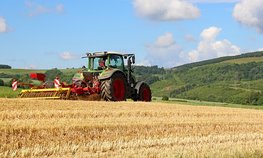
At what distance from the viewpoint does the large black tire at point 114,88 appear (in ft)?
55.1

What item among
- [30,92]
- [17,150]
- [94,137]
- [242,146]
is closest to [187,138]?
[242,146]

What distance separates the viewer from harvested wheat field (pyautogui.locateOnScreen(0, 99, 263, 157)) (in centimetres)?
766

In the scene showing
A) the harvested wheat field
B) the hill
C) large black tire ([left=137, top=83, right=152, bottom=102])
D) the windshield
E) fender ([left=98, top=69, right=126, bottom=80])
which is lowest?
the harvested wheat field

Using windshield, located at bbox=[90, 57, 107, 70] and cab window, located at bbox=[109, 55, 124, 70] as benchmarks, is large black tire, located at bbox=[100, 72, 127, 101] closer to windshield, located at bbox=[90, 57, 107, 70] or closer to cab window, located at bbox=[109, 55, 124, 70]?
cab window, located at bbox=[109, 55, 124, 70]

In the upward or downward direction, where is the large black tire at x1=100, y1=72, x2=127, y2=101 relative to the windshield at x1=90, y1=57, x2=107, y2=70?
downward

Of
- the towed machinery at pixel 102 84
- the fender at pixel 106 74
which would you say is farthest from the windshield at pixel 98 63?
the fender at pixel 106 74

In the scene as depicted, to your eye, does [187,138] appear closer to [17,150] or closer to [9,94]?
[17,150]

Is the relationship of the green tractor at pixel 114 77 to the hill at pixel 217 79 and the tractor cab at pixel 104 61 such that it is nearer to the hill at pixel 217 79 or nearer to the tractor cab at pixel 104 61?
the tractor cab at pixel 104 61

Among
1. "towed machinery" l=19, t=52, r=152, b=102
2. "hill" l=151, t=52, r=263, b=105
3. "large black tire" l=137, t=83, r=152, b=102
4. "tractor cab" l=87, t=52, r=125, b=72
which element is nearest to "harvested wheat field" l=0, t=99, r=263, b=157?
"towed machinery" l=19, t=52, r=152, b=102

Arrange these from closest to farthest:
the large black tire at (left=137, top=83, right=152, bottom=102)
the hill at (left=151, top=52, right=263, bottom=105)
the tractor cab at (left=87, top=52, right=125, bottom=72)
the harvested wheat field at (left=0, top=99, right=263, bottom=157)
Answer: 1. the harvested wheat field at (left=0, top=99, right=263, bottom=157)
2. the tractor cab at (left=87, top=52, right=125, bottom=72)
3. the large black tire at (left=137, top=83, right=152, bottom=102)
4. the hill at (left=151, top=52, right=263, bottom=105)

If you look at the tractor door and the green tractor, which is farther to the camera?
the tractor door

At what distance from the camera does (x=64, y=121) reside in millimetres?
9719

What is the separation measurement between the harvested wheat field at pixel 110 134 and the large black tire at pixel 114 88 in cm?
340

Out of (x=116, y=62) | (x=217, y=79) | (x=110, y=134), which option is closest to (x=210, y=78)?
(x=217, y=79)
